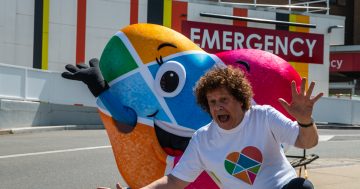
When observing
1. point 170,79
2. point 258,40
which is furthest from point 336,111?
point 170,79

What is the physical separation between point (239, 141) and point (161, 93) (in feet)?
3.45

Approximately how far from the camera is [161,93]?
3.88 meters

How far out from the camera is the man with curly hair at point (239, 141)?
2943mm

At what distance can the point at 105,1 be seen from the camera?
18312 mm

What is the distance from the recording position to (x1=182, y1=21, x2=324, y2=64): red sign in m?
19.5

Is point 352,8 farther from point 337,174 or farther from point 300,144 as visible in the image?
point 300,144

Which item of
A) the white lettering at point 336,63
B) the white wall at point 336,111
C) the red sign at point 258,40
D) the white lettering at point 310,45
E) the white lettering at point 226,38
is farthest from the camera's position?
the white lettering at point 336,63

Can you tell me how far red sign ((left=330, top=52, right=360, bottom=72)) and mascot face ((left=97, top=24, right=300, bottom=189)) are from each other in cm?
2759

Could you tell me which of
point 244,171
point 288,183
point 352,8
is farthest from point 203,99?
point 352,8

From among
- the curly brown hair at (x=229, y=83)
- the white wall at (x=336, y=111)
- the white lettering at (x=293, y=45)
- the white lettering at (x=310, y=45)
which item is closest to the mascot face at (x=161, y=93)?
the curly brown hair at (x=229, y=83)

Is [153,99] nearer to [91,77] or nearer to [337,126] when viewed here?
[91,77]

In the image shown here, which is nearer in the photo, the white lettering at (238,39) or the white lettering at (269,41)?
the white lettering at (238,39)

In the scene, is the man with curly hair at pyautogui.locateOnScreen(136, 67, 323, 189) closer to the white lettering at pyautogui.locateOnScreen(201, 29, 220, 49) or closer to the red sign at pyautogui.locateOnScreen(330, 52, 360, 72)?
the white lettering at pyautogui.locateOnScreen(201, 29, 220, 49)

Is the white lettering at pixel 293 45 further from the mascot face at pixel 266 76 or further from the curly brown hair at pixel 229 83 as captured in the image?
the curly brown hair at pixel 229 83
